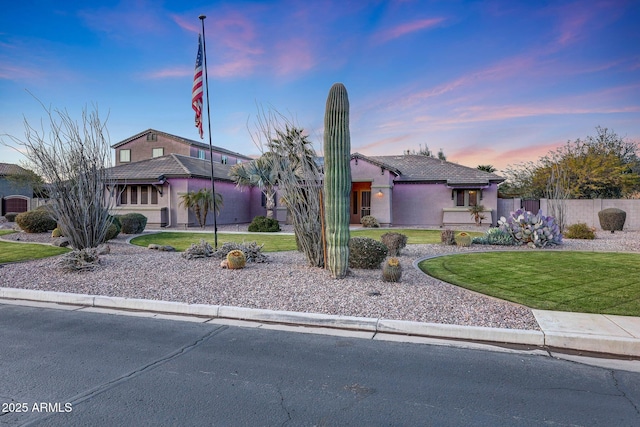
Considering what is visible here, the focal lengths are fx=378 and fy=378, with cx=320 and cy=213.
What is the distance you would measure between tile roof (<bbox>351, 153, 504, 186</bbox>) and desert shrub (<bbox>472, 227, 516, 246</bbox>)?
A: 11.8 metres

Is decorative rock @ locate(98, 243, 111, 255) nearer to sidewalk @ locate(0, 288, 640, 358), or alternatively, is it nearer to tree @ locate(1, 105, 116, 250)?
tree @ locate(1, 105, 116, 250)

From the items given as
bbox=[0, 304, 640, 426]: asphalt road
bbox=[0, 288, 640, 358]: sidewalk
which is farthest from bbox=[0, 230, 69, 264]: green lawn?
bbox=[0, 304, 640, 426]: asphalt road

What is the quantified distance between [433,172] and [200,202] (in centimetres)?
1712

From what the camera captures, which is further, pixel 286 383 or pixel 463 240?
pixel 463 240

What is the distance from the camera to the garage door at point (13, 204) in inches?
1307

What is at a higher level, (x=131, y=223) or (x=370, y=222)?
(x=131, y=223)

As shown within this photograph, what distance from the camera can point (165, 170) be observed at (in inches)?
1011

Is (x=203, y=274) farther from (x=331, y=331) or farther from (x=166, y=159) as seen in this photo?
(x=166, y=159)

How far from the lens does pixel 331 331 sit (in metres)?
5.66

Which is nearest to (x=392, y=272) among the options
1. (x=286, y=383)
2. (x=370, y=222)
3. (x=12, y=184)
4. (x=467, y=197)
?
(x=286, y=383)

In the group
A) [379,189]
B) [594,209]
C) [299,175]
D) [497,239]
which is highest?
[379,189]

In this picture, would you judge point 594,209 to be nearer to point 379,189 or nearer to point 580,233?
A: point 580,233

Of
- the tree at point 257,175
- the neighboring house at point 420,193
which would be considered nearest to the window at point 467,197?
the neighboring house at point 420,193

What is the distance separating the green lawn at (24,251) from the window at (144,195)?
11044 mm
